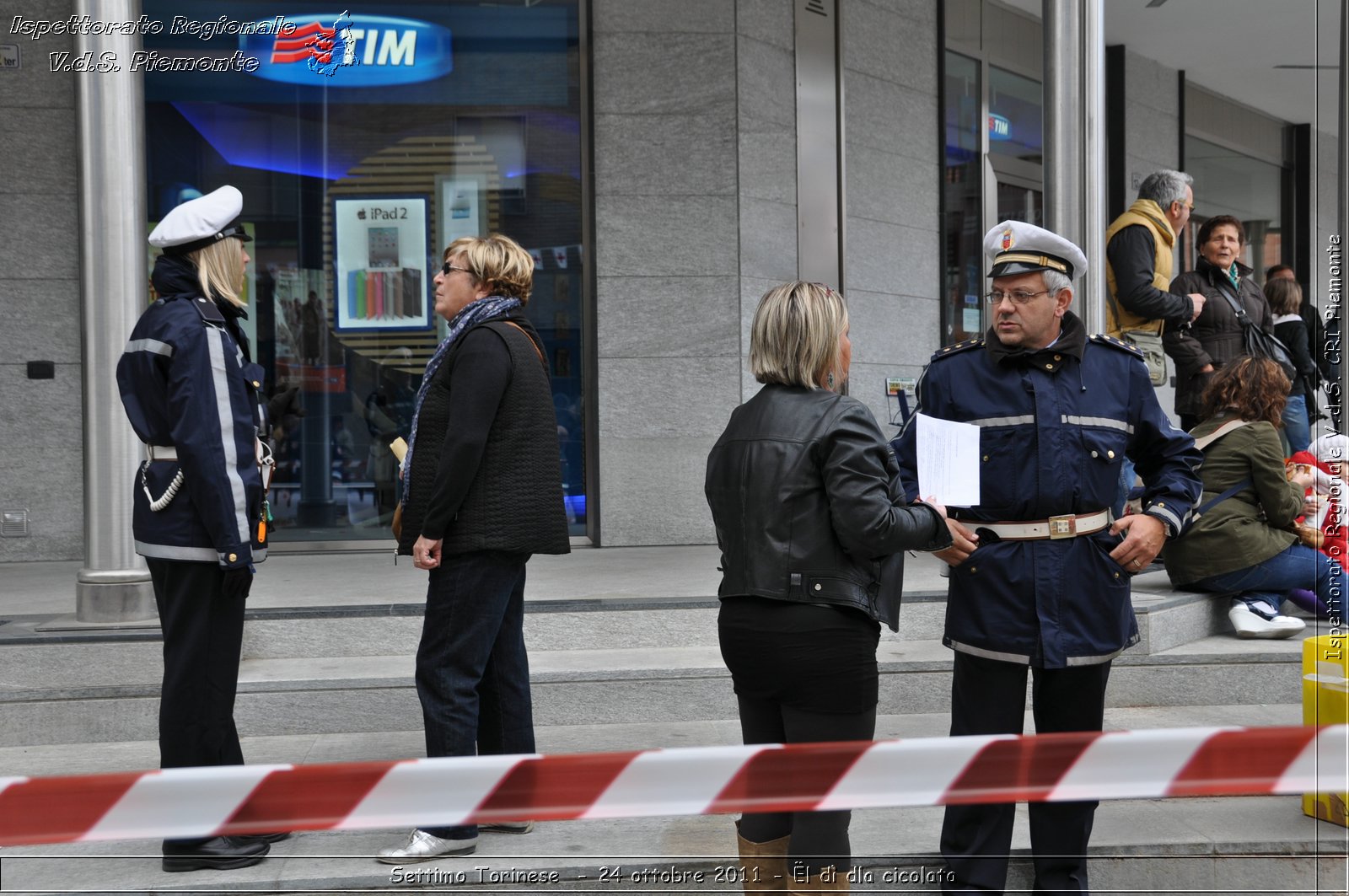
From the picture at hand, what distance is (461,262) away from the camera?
4238mm

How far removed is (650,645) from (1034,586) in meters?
2.70

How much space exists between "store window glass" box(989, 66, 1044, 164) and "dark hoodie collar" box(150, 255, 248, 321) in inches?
321

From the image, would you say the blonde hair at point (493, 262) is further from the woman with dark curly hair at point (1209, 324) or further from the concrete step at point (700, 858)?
the woman with dark curly hair at point (1209, 324)

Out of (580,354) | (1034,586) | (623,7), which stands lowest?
(1034,586)

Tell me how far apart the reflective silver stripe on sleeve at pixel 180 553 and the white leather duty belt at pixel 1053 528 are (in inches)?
94.2

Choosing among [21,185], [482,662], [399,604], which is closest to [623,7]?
[21,185]

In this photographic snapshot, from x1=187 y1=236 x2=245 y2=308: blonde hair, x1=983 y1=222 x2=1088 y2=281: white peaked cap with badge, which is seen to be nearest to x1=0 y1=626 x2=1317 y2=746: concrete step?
x1=187 y1=236 x2=245 y2=308: blonde hair

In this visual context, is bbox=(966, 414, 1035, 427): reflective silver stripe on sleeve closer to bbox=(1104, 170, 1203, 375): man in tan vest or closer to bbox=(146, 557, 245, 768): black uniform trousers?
bbox=(146, 557, 245, 768): black uniform trousers

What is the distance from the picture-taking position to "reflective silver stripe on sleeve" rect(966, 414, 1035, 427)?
365cm

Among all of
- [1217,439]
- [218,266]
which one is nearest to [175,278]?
[218,266]

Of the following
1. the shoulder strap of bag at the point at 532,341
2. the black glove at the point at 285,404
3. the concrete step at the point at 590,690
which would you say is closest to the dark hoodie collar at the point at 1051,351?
the shoulder strap of bag at the point at 532,341

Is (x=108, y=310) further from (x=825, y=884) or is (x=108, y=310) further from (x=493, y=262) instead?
(x=825, y=884)

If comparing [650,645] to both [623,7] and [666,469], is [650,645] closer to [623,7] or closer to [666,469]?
[666,469]

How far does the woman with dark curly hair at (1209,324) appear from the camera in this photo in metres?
7.30
